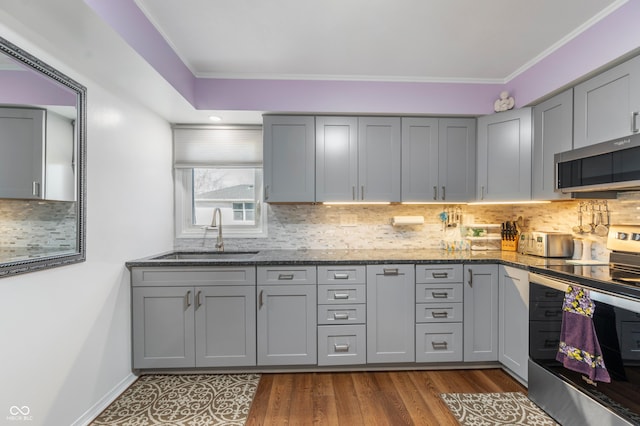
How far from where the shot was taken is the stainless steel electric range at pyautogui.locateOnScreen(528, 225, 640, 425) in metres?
1.49

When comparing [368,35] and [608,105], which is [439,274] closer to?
[608,105]

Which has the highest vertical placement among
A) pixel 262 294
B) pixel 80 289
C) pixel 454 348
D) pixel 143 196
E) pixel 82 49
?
pixel 82 49

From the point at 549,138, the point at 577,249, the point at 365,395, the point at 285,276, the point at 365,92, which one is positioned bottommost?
the point at 365,395

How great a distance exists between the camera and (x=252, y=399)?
2.10m

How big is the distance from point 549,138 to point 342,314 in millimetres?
2169

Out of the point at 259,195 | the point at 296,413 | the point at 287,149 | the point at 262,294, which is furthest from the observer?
the point at 259,195

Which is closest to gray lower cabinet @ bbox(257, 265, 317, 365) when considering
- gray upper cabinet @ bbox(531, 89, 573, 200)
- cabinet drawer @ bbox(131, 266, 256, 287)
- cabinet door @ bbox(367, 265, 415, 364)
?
cabinet drawer @ bbox(131, 266, 256, 287)

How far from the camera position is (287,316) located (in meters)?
2.41

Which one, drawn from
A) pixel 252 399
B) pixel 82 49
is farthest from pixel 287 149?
pixel 252 399

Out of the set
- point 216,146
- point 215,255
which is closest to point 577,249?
point 215,255

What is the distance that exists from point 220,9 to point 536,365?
10.3 ft

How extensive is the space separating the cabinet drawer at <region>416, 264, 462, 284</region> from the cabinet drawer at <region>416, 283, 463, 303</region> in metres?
0.04

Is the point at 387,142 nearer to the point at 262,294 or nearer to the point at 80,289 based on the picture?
the point at 262,294

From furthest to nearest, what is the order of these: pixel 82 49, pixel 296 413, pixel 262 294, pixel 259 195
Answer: pixel 259 195 → pixel 262 294 → pixel 296 413 → pixel 82 49
